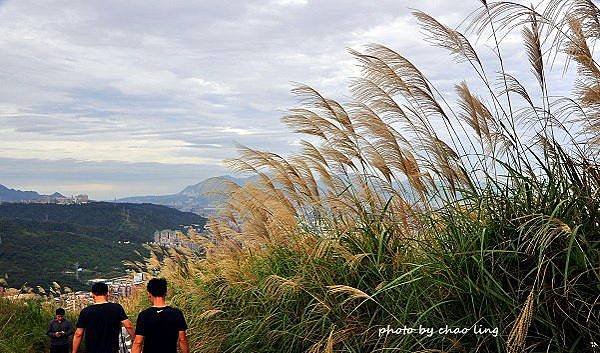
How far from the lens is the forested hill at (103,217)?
109 ft

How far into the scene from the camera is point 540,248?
10.5 ft

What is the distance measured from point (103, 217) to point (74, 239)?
34.2ft

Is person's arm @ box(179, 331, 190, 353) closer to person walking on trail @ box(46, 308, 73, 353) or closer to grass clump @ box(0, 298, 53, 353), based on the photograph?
grass clump @ box(0, 298, 53, 353)

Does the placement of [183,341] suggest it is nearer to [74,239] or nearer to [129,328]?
[129,328]

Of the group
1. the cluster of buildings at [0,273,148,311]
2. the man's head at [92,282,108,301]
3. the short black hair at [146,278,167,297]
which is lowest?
the cluster of buildings at [0,273,148,311]

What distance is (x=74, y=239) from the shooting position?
29203 mm

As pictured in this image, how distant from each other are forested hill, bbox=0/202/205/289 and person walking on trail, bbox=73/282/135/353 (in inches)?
328

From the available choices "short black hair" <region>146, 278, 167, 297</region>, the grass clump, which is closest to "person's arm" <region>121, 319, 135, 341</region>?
"short black hair" <region>146, 278, 167, 297</region>

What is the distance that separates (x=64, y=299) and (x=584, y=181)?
994 centimetres

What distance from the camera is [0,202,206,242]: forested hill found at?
33188 mm

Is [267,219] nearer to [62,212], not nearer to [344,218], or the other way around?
[344,218]

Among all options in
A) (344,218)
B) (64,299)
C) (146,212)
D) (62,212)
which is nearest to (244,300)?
(344,218)

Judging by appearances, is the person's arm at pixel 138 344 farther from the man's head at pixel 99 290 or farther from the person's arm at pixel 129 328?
the man's head at pixel 99 290

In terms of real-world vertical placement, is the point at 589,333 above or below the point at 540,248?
below
